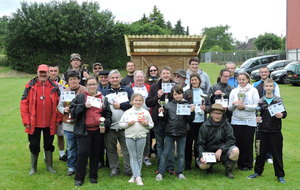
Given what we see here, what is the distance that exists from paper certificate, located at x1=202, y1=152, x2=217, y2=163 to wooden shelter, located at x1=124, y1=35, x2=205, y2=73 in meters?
3.81

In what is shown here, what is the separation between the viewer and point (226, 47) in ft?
348

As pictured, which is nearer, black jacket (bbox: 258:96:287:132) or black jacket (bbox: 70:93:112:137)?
black jacket (bbox: 70:93:112:137)

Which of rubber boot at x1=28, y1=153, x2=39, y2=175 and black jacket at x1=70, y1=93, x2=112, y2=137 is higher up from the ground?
black jacket at x1=70, y1=93, x2=112, y2=137

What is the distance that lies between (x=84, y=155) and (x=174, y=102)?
1851 mm

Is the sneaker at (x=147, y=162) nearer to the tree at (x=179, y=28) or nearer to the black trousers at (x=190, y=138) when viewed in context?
the black trousers at (x=190, y=138)

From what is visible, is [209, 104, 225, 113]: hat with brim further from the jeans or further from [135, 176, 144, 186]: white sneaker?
[135, 176, 144, 186]: white sneaker

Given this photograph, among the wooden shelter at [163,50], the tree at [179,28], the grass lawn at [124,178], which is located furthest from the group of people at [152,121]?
the tree at [179,28]

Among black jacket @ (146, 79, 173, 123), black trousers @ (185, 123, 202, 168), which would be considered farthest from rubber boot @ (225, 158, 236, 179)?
black jacket @ (146, 79, 173, 123)

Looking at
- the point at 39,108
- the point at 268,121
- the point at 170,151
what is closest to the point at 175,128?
the point at 170,151

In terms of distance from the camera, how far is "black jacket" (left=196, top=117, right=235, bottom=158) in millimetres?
5605

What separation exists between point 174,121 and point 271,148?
5.96 ft

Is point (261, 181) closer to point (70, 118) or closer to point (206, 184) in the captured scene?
point (206, 184)

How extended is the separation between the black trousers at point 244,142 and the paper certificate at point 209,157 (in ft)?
2.38

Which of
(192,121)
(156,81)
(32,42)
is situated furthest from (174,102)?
(32,42)
